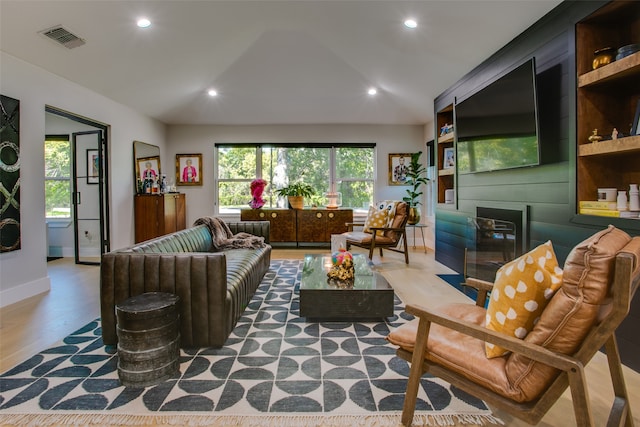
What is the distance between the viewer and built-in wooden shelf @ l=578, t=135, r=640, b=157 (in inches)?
80.3

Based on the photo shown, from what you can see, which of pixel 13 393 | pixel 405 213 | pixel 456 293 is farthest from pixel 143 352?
pixel 405 213

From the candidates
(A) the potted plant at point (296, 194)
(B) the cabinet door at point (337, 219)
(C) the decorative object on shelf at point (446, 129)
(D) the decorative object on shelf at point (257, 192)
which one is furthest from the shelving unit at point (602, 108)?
(D) the decorative object on shelf at point (257, 192)

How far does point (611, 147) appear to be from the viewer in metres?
2.17

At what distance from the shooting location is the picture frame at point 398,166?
22.9 feet

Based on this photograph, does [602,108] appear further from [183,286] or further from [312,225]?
[312,225]

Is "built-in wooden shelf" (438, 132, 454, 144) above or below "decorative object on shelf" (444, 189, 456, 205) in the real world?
above

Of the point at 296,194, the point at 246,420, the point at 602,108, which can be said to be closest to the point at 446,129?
the point at 602,108

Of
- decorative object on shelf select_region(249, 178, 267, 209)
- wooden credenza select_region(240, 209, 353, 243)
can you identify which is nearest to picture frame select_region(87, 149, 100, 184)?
wooden credenza select_region(240, 209, 353, 243)

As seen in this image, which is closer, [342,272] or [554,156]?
[554,156]

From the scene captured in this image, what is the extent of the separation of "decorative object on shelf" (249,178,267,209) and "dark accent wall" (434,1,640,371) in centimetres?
422

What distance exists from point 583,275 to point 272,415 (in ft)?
4.71

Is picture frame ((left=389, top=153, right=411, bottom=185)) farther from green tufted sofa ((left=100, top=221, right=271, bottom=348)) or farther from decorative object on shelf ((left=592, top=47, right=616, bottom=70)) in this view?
green tufted sofa ((left=100, top=221, right=271, bottom=348))

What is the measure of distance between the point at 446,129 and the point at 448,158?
41cm

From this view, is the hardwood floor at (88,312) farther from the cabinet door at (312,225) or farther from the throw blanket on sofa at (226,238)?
the cabinet door at (312,225)
